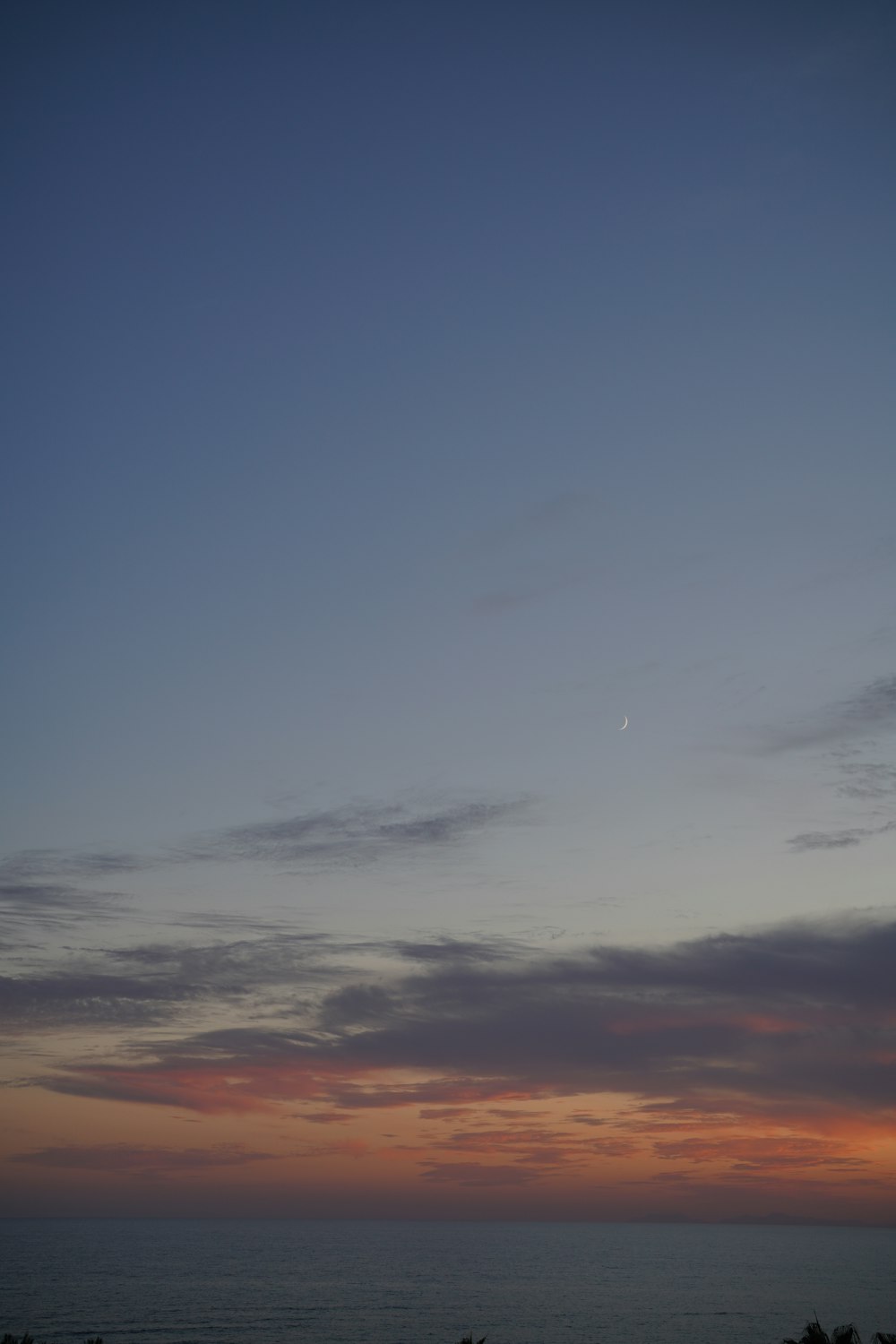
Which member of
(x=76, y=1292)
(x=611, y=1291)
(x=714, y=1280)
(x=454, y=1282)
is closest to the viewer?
(x=76, y=1292)

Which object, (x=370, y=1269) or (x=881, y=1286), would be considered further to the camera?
(x=370, y=1269)

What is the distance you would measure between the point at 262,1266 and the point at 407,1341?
107m

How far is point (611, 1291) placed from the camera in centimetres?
16238

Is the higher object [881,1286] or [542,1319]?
[542,1319]

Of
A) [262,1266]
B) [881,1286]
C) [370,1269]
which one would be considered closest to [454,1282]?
[370,1269]

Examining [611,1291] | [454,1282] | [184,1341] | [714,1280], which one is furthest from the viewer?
[714,1280]

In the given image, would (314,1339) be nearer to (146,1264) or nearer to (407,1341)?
(407,1341)

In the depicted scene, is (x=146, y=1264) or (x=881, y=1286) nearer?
(x=881, y=1286)

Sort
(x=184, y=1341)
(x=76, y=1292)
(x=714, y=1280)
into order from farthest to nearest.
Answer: (x=714, y=1280), (x=76, y=1292), (x=184, y=1341)

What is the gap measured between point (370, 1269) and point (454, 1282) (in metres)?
28.0

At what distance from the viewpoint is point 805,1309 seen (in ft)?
468

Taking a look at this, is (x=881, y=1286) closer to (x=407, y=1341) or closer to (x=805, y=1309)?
(x=805, y=1309)

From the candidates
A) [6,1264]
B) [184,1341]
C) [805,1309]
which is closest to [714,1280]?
[805,1309]

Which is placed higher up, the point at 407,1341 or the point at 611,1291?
the point at 407,1341
